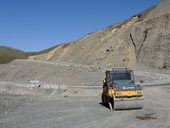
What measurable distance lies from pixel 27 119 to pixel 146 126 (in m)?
6.68

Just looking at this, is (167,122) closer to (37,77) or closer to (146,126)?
(146,126)

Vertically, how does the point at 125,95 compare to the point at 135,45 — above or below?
below

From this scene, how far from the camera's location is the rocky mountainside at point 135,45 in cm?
6950

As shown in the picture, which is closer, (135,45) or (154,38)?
(154,38)

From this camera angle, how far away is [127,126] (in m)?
16.2

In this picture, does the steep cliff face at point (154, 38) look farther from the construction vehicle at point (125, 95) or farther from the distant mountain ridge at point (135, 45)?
the construction vehicle at point (125, 95)

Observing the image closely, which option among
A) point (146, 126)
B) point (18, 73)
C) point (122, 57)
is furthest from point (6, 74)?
point (146, 126)

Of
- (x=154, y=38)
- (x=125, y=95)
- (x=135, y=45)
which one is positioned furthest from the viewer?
(x=135, y=45)

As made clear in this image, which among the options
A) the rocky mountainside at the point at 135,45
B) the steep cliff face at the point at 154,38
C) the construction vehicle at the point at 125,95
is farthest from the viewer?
the rocky mountainside at the point at 135,45

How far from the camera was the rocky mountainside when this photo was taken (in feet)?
228

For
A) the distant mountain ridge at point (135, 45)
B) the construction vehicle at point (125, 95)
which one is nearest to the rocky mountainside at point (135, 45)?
the distant mountain ridge at point (135, 45)

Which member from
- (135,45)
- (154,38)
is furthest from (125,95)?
(135,45)

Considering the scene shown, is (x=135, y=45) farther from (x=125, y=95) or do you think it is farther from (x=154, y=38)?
(x=125, y=95)

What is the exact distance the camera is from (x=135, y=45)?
3088 inches
